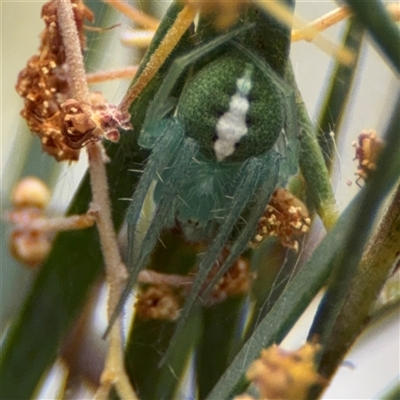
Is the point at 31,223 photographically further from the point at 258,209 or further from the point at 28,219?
the point at 258,209

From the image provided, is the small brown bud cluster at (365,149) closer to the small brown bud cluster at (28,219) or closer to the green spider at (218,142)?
the green spider at (218,142)

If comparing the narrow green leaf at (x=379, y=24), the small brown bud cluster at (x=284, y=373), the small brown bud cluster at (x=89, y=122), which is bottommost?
the small brown bud cluster at (x=284, y=373)

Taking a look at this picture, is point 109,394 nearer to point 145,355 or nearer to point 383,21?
point 145,355

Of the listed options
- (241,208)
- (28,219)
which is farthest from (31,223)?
(241,208)

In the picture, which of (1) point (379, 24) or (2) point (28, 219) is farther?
(2) point (28, 219)

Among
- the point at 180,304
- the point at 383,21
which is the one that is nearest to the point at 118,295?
the point at 180,304

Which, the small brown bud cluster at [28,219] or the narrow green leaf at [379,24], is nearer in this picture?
the narrow green leaf at [379,24]

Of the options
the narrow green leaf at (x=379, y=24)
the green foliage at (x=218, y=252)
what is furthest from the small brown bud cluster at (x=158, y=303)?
the narrow green leaf at (x=379, y=24)
